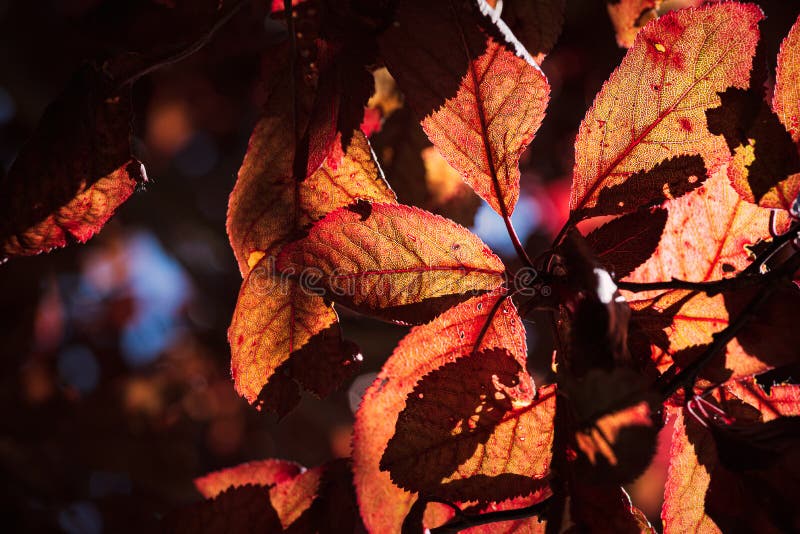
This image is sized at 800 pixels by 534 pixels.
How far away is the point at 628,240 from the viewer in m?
0.61

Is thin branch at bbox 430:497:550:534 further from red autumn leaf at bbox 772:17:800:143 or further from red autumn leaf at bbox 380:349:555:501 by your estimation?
red autumn leaf at bbox 772:17:800:143

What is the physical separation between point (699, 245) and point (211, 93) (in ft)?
6.67

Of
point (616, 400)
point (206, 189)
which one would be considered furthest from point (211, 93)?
point (616, 400)

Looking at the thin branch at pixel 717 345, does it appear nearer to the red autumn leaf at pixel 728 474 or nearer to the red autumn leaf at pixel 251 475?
the red autumn leaf at pixel 728 474

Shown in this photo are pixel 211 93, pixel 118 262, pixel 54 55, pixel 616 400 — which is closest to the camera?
pixel 616 400

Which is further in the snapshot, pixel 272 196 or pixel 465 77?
pixel 272 196

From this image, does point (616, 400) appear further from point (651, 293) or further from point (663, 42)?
point (663, 42)

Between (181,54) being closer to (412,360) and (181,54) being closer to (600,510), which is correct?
(412,360)

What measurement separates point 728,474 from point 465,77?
0.48 meters

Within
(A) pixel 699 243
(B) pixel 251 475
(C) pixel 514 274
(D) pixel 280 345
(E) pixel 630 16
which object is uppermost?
(E) pixel 630 16

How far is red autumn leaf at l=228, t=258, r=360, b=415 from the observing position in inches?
26.1

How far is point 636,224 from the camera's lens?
61 cm

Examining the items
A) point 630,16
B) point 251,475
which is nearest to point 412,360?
point 251,475

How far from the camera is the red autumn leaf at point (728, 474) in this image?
1.82 feet
